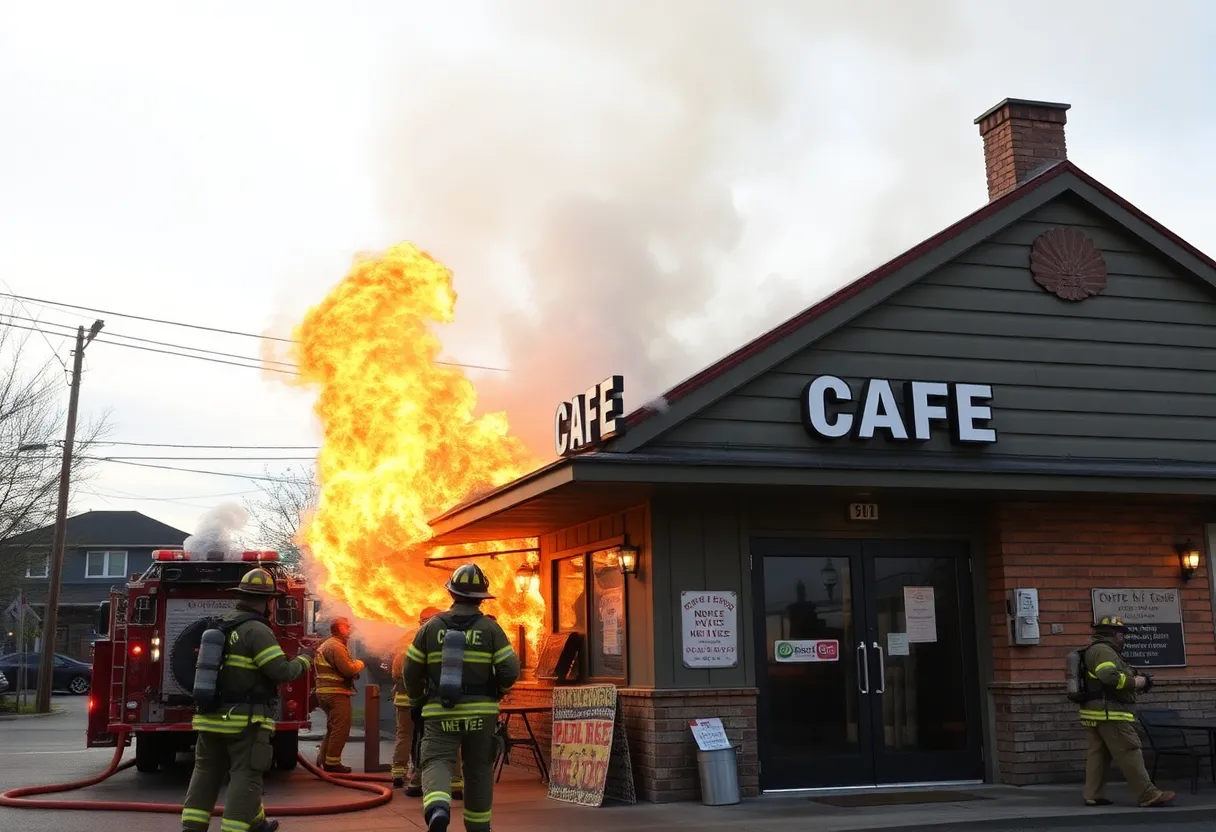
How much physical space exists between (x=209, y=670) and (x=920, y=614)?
6806 mm

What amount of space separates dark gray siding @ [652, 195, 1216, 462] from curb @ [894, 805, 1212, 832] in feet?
11.3

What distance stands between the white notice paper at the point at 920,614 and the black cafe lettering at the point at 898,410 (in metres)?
1.55

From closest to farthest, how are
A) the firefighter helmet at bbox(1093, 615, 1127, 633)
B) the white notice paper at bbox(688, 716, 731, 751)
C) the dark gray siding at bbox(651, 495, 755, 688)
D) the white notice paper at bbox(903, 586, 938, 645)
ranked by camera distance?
the white notice paper at bbox(688, 716, 731, 751) < the firefighter helmet at bbox(1093, 615, 1127, 633) < the dark gray siding at bbox(651, 495, 755, 688) < the white notice paper at bbox(903, 586, 938, 645)

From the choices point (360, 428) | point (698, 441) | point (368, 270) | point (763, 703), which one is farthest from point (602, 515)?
point (368, 270)

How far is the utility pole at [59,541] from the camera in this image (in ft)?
84.6

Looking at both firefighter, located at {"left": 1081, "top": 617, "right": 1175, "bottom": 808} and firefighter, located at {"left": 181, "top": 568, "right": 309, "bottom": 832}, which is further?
firefighter, located at {"left": 1081, "top": 617, "right": 1175, "bottom": 808}

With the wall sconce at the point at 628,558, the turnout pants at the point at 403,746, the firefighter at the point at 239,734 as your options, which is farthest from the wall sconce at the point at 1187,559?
the firefighter at the point at 239,734

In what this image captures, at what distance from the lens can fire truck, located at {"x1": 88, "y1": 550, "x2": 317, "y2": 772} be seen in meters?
12.0

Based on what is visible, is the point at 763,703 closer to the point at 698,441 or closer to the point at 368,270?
the point at 698,441

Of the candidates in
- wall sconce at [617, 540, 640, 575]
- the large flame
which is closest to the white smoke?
the large flame

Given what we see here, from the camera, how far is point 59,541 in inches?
1024

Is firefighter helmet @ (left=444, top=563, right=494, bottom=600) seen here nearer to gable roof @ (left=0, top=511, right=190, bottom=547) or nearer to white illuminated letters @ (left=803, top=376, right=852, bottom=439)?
white illuminated letters @ (left=803, top=376, right=852, bottom=439)

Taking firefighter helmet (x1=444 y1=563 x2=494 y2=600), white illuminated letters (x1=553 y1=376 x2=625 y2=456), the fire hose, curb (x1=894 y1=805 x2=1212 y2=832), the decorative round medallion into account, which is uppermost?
the decorative round medallion

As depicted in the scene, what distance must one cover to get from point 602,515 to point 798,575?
6.66ft
